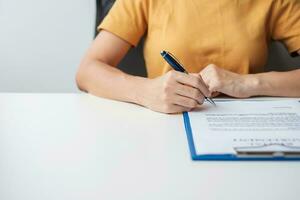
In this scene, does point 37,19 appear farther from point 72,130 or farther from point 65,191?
point 65,191

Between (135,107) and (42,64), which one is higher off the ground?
(42,64)

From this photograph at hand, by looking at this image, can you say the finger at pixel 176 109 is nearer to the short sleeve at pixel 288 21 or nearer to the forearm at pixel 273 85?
the forearm at pixel 273 85

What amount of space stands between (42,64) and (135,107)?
0.83 m

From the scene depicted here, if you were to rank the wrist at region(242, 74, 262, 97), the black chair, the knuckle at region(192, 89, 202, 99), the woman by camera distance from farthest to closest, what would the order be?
the black chair
the woman
the wrist at region(242, 74, 262, 97)
the knuckle at region(192, 89, 202, 99)

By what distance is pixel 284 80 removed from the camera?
0.92 meters

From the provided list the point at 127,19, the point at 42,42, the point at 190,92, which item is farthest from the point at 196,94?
the point at 42,42

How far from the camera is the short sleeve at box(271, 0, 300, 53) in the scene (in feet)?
3.47

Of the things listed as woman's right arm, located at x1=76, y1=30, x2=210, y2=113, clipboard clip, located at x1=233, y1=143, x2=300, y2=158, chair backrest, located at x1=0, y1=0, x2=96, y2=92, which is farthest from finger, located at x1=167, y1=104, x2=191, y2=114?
chair backrest, located at x1=0, y1=0, x2=96, y2=92

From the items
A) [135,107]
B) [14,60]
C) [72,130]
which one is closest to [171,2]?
[135,107]

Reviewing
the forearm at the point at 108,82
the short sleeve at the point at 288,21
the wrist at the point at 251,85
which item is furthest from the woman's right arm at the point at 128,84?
the short sleeve at the point at 288,21

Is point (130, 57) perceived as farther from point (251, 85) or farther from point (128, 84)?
point (251, 85)

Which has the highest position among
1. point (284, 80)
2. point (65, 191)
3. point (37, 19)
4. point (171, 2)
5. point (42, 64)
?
point (37, 19)

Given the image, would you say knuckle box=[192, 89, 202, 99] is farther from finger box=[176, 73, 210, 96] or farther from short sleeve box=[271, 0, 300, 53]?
short sleeve box=[271, 0, 300, 53]

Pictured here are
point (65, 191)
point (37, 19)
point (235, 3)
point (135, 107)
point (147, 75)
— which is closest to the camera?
point (65, 191)
